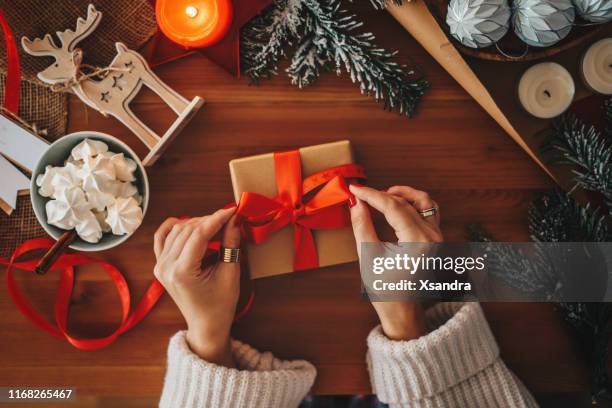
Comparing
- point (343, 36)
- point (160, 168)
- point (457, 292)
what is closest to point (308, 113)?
point (343, 36)

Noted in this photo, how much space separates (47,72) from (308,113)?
0.46 meters

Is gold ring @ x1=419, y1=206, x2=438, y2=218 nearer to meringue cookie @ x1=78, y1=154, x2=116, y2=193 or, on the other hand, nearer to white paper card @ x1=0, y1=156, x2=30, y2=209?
meringue cookie @ x1=78, y1=154, x2=116, y2=193

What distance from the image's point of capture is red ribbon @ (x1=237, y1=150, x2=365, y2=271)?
2.65 feet

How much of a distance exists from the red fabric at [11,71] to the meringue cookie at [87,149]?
Answer: 155 millimetres

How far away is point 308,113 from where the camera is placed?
2.93ft

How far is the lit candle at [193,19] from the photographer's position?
0.80m

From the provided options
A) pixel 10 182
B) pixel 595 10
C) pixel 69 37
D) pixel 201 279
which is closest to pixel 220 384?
pixel 201 279

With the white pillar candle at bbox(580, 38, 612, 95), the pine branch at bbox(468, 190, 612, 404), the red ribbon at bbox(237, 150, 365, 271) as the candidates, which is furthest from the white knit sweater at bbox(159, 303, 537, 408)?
the white pillar candle at bbox(580, 38, 612, 95)

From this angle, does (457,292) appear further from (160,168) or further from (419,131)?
(160,168)

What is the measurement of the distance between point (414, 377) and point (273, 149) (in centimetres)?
46

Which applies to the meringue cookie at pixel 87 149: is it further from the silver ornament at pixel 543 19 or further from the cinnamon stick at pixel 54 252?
the silver ornament at pixel 543 19

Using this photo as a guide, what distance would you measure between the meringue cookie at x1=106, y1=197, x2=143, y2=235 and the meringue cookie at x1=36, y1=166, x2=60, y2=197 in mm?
100

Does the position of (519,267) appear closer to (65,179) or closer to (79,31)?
(65,179)

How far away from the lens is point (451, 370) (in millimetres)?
774
